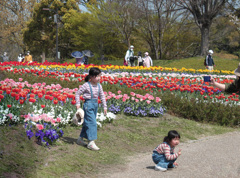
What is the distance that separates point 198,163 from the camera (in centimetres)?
521

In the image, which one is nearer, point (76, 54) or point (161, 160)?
point (161, 160)

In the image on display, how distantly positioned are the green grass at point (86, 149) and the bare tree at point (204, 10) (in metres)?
22.3

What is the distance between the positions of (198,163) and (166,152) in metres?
0.72

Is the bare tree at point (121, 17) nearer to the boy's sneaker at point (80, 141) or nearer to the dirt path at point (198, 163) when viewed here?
the dirt path at point (198, 163)

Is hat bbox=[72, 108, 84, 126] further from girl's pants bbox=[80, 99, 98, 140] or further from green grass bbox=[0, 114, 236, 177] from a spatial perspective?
green grass bbox=[0, 114, 236, 177]

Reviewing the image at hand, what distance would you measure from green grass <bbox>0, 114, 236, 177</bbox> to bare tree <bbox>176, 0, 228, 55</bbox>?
879 inches

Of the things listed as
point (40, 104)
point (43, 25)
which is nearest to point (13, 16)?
point (43, 25)

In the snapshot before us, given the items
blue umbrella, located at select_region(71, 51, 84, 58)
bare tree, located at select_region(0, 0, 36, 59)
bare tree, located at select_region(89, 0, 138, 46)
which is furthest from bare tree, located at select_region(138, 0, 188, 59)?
bare tree, located at select_region(0, 0, 36, 59)

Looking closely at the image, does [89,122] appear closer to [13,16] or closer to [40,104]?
[40,104]

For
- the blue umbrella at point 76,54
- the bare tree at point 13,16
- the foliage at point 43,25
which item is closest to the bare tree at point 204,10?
the blue umbrella at point 76,54

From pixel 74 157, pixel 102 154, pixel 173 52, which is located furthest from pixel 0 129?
pixel 173 52

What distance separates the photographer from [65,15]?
143 ft

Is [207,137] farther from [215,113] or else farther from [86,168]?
[86,168]

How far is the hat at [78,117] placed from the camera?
5.38 meters
